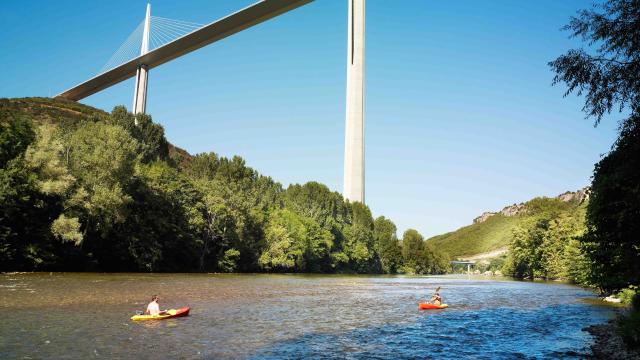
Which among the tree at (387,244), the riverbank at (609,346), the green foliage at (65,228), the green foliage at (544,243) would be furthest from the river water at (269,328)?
the tree at (387,244)

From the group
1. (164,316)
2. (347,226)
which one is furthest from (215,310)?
(347,226)

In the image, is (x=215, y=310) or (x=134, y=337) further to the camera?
(x=215, y=310)

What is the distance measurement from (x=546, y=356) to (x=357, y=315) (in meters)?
11.7

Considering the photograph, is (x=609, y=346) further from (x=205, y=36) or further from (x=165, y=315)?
(x=205, y=36)

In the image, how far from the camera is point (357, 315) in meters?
26.7

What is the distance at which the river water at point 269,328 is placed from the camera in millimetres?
16047

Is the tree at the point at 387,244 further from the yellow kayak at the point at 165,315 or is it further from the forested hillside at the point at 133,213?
the yellow kayak at the point at 165,315

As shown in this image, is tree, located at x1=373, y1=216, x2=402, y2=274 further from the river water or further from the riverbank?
the riverbank

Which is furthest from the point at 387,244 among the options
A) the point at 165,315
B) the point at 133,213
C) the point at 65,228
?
the point at 165,315

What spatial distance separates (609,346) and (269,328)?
12400 mm

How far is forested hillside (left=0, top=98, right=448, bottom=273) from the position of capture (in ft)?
148

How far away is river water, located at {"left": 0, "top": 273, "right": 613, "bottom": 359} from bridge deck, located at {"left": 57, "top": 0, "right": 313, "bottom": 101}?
88.0m

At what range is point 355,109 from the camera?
10856 cm

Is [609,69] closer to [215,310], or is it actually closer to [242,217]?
[215,310]
